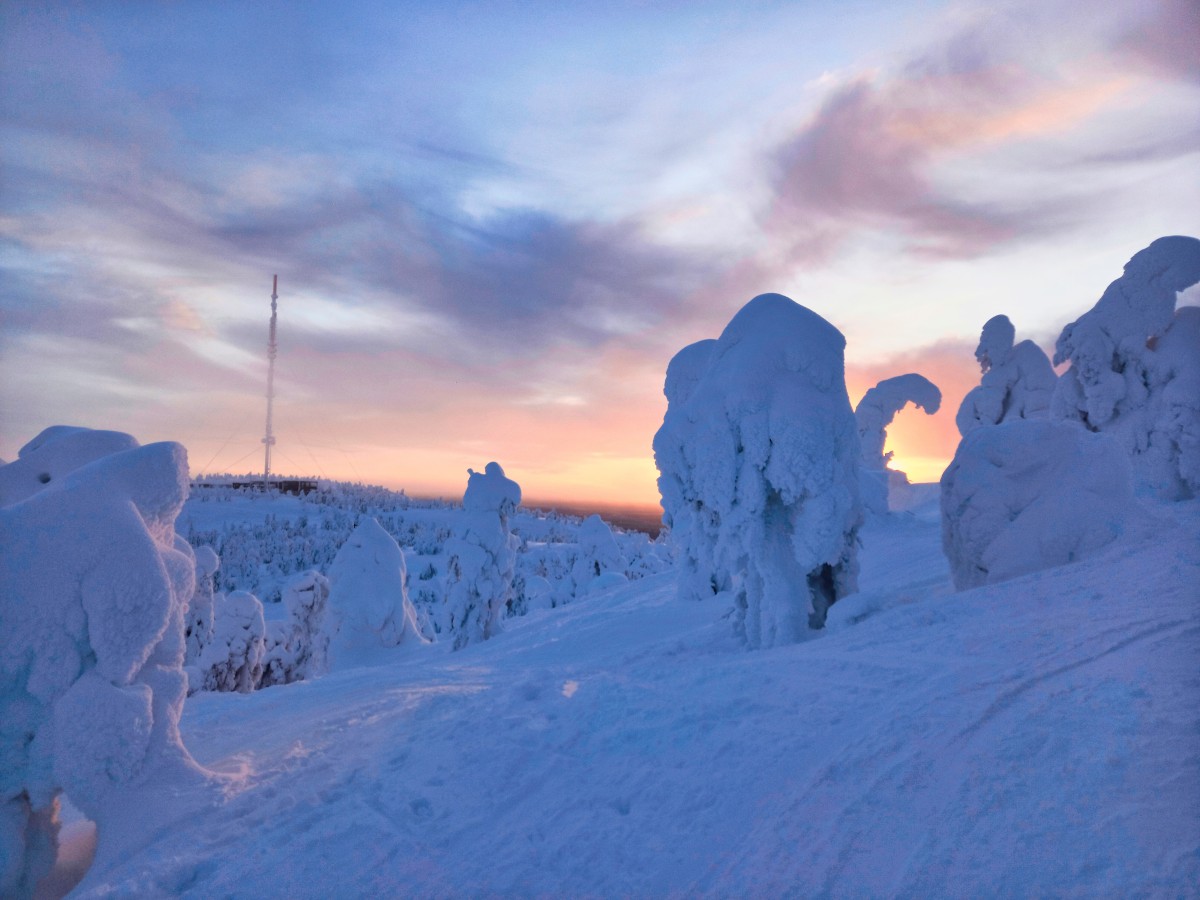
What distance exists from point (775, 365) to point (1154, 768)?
840 cm

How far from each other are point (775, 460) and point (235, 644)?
16166 mm

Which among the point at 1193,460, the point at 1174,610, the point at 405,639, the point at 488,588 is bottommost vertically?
the point at 405,639

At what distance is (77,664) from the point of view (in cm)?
498

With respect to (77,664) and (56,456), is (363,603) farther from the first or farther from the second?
(77,664)

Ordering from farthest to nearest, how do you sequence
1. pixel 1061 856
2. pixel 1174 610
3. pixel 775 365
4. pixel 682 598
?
pixel 682 598 → pixel 775 365 → pixel 1174 610 → pixel 1061 856

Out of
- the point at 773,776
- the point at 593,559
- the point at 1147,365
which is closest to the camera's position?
the point at 773,776

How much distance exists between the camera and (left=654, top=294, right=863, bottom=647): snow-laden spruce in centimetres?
1091

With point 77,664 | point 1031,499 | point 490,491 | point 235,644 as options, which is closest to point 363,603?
point 235,644

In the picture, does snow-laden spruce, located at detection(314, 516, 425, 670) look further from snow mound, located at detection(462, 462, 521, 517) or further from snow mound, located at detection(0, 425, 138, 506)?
snow mound, located at detection(0, 425, 138, 506)

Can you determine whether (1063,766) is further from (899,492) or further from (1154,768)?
(899,492)

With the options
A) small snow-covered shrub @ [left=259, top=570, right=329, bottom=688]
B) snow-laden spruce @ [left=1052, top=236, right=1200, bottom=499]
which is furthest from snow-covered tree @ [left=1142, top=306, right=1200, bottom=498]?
small snow-covered shrub @ [left=259, top=570, right=329, bottom=688]

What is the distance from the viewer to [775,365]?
37.1ft

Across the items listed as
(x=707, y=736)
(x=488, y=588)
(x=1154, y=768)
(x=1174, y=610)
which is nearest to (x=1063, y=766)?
(x=1154, y=768)

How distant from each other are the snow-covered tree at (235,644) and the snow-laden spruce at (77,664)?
14.0 m
